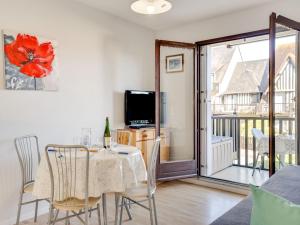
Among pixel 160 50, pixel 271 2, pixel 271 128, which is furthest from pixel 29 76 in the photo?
pixel 271 2

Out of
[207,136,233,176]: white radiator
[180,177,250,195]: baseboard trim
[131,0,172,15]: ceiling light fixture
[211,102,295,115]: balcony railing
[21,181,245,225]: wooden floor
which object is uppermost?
[131,0,172,15]: ceiling light fixture

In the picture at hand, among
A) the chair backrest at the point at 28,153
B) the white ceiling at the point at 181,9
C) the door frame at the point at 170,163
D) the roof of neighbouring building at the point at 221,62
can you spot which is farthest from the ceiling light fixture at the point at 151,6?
the roof of neighbouring building at the point at 221,62

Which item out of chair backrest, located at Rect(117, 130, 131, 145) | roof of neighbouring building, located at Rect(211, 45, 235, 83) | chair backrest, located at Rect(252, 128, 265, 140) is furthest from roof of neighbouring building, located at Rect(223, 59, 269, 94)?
chair backrest, located at Rect(117, 130, 131, 145)

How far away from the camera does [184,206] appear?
3.40 metres

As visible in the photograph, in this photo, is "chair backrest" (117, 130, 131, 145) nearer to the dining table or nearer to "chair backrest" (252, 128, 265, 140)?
the dining table

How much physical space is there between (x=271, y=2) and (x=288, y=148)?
198cm

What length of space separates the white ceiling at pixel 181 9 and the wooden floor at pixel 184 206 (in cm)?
268

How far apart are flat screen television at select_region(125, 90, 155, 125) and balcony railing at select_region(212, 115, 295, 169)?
2191 millimetres

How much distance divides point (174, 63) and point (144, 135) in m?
1.32

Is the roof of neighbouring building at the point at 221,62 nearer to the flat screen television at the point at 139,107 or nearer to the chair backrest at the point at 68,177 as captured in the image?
the flat screen television at the point at 139,107

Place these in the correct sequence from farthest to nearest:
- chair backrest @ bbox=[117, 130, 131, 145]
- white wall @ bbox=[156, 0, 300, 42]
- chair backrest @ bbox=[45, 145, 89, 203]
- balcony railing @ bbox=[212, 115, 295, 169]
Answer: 1. balcony railing @ bbox=[212, 115, 295, 169]
2. chair backrest @ bbox=[117, 130, 131, 145]
3. white wall @ bbox=[156, 0, 300, 42]
4. chair backrest @ bbox=[45, 145, 89, 203]

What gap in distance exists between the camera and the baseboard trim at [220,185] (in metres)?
3.89

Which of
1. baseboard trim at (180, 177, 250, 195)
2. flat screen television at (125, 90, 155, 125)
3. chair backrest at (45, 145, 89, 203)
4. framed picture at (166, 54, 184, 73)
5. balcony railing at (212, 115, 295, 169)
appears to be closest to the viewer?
chair backrest at (45, 145, 89, 203)

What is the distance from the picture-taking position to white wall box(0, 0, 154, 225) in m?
2.92
